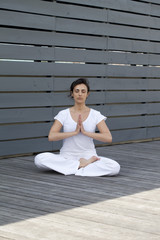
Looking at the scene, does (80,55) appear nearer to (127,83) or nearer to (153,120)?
(127,83)

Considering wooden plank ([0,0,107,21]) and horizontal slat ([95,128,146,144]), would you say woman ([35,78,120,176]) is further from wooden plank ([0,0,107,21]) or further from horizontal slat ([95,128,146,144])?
horizontal slat ([95,128,146,144])

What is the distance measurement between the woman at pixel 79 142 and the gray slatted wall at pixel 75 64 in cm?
112

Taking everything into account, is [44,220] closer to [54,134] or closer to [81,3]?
[54,134]

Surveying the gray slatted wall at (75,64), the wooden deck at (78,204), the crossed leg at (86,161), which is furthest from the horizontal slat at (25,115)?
the crossed leg at (86,161)

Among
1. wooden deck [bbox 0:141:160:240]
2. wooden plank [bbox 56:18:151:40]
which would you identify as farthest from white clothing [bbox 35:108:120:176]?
wooden plank [bbox 56:18:151:40]

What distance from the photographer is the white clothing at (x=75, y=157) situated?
561cm

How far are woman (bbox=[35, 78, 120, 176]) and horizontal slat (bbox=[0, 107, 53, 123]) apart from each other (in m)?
1.07

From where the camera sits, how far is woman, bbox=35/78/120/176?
5629 millimetres

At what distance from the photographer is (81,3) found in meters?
7.48

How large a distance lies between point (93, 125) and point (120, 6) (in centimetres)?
301

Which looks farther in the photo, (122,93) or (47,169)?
(122,93)

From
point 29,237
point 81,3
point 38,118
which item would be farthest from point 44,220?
point 81,3

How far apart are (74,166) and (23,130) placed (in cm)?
142

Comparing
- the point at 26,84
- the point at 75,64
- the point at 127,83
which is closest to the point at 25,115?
the point at 26,84
